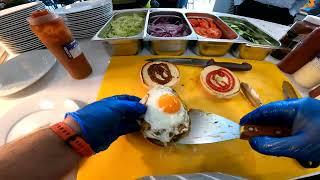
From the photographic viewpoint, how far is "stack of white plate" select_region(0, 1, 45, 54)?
4.06ft

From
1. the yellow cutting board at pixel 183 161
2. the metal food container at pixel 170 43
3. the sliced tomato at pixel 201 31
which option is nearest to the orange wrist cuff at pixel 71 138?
the yellow cutting board at pixel 183 161

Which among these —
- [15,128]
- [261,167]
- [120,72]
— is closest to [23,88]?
[15,128]

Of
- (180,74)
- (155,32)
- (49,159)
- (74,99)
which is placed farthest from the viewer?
(155,32)

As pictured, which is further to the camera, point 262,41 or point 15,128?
point 262,41

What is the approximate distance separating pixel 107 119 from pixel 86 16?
2.98ft

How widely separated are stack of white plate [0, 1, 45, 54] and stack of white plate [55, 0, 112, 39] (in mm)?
192

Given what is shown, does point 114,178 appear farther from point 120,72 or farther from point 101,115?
point 120,72

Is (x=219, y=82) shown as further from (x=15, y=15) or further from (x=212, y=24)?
(x=15, y=15)

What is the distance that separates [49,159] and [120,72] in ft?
2.37

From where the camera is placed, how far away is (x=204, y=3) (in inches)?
226

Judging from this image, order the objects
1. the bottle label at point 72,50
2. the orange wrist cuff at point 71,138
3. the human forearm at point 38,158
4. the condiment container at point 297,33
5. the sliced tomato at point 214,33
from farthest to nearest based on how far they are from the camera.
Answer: the sliced tomato at point 214,33 < the condiment container at point 297,33 < the bottle label at point 72,50 < the orange wrist cuff at point 71,138 < the human forearm at point 38,158

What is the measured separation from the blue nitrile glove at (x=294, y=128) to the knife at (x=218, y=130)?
0.04 meters

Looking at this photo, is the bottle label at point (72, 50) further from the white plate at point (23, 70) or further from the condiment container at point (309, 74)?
the condiment container at point (309, 74)

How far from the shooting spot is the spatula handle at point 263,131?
2.86 ft
